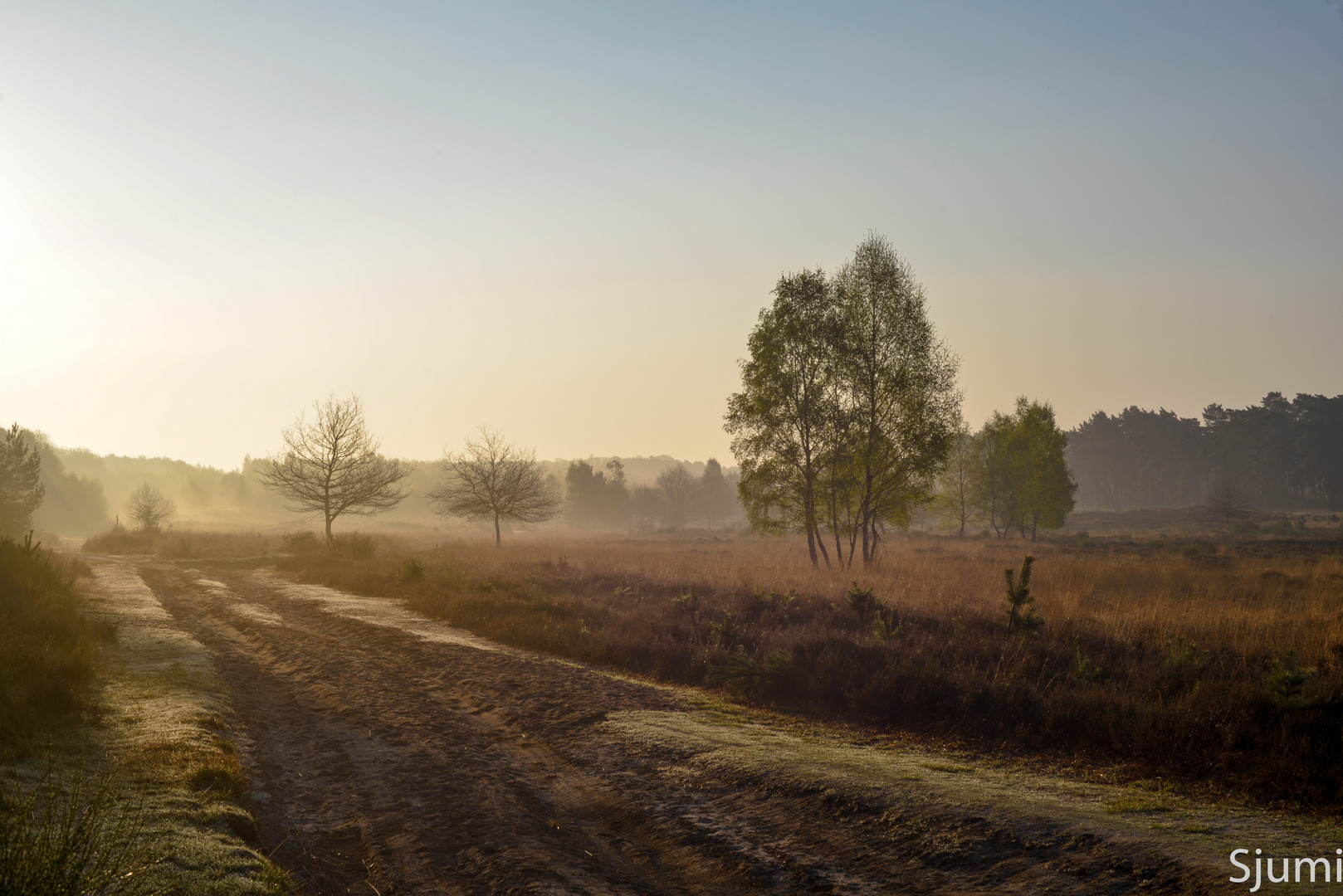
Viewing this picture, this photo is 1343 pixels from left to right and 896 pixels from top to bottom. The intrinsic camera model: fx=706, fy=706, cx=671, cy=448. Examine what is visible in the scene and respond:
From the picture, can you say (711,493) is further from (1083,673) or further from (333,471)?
(1083,673)

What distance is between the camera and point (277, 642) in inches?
618

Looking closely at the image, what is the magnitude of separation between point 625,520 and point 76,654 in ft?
320

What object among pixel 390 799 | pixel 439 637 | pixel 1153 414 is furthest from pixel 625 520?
pixel 390 799

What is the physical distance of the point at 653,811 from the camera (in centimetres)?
700

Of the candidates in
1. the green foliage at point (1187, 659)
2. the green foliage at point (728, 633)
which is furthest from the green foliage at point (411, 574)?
the green foliage at point (1187, 659)

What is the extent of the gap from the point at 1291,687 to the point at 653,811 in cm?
698

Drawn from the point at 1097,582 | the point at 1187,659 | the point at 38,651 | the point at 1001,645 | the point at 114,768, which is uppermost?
the point at 38,651

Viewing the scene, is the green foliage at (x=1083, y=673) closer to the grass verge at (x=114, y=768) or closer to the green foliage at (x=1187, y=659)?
the green foliage at (x=1187, y=659)

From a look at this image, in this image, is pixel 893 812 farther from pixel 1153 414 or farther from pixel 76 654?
pixel 1153 414

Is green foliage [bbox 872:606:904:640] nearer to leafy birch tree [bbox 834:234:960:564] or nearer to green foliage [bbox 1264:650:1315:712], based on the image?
green foliage [bbox 1264:650:1315:712]

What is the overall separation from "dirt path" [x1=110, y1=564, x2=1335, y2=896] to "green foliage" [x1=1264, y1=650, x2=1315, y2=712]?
2.30 metres

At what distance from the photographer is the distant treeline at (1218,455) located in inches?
3356

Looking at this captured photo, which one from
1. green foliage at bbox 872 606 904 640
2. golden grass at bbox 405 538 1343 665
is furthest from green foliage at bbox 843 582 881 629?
golden grass at bbox 405 538 1343 665

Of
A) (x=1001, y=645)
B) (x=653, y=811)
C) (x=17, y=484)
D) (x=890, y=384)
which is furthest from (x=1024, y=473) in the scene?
(x=17, y=484)
